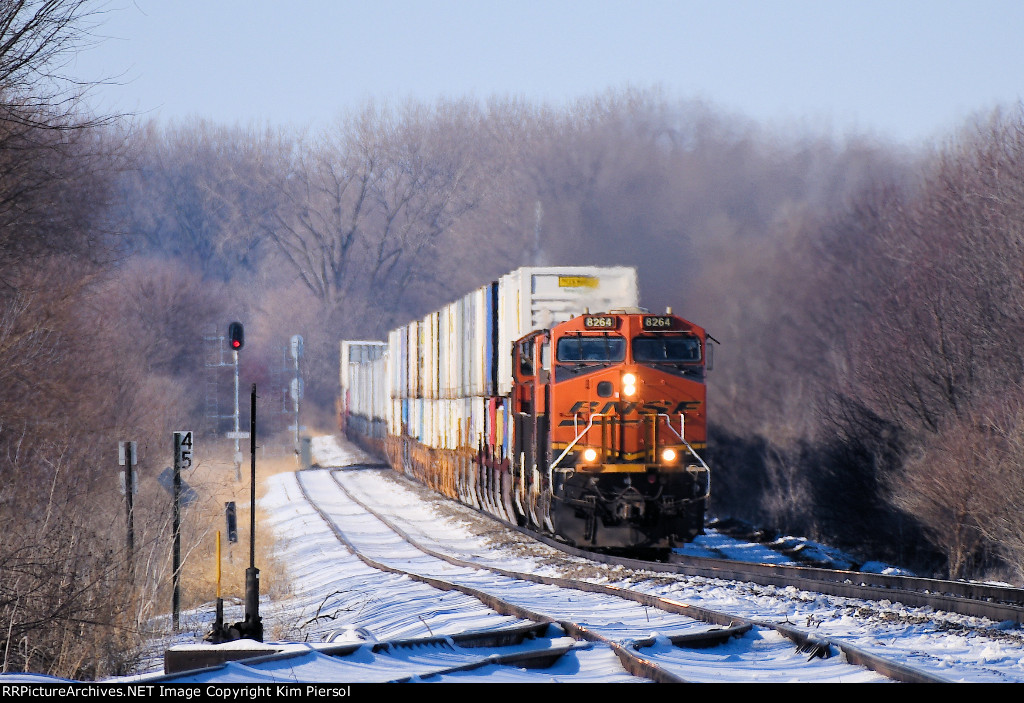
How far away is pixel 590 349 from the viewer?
16.9 m

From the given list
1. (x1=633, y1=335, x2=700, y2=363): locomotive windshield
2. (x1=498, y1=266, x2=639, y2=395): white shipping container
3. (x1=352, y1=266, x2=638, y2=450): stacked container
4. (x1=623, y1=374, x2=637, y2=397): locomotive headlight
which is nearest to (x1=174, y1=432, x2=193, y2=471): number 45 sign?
(x1=498, y1=266, x2=639, y2=395): white shipping container

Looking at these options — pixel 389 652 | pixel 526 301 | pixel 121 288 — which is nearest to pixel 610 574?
pixel 526 301

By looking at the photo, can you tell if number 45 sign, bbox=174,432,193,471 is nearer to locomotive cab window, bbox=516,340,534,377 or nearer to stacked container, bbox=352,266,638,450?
locomotive cab window, bbox=516,340,534,377

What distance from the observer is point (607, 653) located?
8.44 m

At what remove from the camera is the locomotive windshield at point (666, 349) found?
17016 millimetres

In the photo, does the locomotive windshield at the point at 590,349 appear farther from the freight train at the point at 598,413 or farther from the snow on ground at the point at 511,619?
the snow on ground at the point at 511,619

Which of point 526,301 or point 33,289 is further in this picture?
point 33,289

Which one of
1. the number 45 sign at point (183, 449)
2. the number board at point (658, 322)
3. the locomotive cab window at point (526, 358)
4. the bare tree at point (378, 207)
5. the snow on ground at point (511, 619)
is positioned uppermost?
the bare tree at point (378, 207)

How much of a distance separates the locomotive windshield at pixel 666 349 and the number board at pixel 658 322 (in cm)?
15

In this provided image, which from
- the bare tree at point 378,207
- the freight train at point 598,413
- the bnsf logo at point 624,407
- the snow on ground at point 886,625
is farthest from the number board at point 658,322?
the bare tree at point 378,207

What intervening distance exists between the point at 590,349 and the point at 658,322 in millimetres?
1113

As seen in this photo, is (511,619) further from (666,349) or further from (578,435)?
(666,349)

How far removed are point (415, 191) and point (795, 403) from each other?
2078 inches
